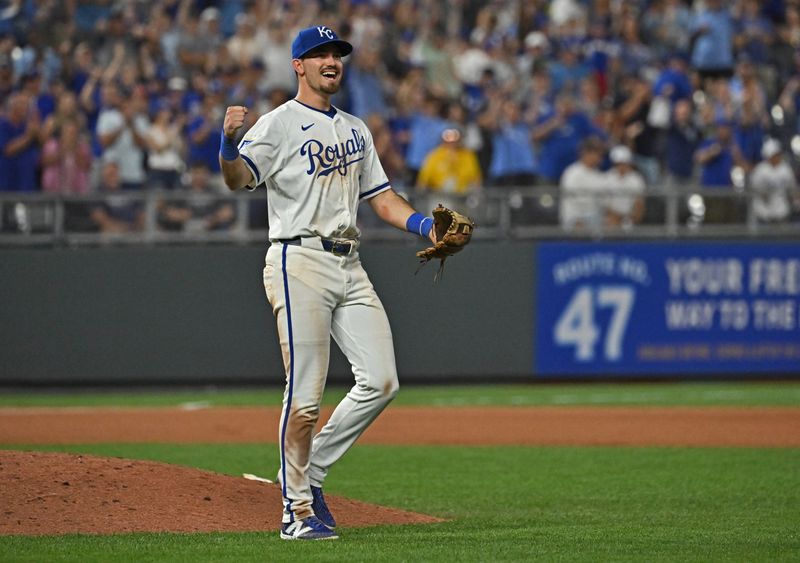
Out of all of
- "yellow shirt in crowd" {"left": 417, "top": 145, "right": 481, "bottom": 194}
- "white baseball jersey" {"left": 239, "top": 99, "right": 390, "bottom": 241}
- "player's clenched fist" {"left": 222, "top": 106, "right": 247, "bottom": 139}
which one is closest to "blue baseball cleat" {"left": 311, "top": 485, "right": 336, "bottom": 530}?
"white baseball jersey" {"left": 239, "top": 99, "right": 390, "bottom": 241}

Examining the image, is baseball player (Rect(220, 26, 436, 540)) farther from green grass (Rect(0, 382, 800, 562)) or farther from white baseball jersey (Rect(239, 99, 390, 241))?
green grass (Rect(0, 382, 800, 562))

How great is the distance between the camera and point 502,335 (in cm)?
1652

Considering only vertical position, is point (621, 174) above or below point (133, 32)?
below

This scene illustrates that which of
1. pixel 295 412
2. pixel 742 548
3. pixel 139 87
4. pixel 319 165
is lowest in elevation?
pixel 742 548

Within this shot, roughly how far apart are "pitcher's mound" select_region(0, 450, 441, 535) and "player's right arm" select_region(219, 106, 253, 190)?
169 cm

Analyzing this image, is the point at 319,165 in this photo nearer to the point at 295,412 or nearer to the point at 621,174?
the point at 295,412

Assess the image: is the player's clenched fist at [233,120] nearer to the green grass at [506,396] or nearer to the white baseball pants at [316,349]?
the white baseball pants at [316,349]

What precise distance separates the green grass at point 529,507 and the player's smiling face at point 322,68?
2.21 meters

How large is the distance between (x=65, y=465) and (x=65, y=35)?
35.9 feet

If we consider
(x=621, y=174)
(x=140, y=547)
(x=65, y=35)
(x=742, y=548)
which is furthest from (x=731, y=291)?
(x=140, y=547)

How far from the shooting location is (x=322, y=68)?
6.82 meters

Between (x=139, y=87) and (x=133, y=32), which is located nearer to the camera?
(x=139, y=87)

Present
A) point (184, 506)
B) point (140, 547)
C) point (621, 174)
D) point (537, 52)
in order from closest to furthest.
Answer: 1. point (140, 547)
2. point (184, 506)
3. point (621, 174)
4. point (537, 52)

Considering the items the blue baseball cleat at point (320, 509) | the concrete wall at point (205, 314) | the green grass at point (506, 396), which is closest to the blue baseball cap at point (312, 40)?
the blue baseball cleat at point (320, 509)
